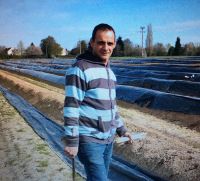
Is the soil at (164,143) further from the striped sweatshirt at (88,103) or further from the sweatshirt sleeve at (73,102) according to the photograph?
the sweatshirt sleeve at (73,102)

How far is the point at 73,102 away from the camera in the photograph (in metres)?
1.58

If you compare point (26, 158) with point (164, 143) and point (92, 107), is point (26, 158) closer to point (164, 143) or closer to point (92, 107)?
point (164, 143)

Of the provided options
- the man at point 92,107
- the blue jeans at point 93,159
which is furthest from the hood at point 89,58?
the blue jeans at point 93,159

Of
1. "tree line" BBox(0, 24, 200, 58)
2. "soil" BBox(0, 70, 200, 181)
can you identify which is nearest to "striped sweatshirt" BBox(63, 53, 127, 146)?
"soil" BBox(0, 70, 200, 181)

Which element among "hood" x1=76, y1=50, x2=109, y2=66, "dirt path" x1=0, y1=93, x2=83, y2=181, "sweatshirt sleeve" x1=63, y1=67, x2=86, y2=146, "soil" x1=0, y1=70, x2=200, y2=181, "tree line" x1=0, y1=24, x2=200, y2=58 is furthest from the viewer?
"tree line" x1=0, y1=24, x2=200, y2=58

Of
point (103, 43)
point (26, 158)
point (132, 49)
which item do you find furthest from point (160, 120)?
point (132, 49)

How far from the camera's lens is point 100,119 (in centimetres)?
168

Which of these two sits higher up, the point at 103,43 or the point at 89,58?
the point at 103,43

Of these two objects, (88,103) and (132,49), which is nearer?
(88,103)

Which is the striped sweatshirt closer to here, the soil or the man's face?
the man's face

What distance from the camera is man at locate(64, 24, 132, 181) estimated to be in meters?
1.58

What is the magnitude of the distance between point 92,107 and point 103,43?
0.53m

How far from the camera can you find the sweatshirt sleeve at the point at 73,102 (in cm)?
157

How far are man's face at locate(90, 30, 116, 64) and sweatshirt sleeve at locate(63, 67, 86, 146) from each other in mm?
280
